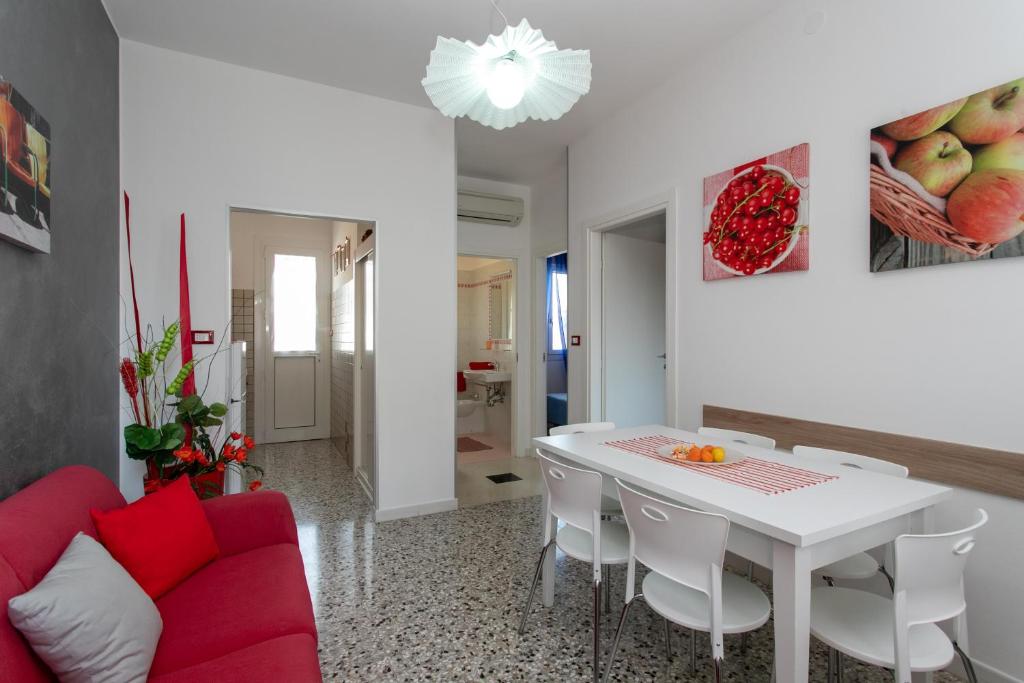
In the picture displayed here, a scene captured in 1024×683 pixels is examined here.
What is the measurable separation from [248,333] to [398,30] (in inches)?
157

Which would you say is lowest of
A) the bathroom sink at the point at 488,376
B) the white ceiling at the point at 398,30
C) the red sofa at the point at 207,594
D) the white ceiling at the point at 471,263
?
the red sofa at the point at 207,594

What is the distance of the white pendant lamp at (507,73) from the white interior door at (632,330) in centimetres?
227

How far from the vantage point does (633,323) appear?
13.7 feet

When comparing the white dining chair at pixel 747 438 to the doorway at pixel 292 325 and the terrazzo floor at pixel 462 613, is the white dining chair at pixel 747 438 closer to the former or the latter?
the terrazzo floor at pixel 462 613

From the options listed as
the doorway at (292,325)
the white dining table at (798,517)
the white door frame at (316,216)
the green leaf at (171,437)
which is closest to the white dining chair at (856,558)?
the white dining table at (798,517)

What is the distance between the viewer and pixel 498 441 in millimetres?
5934

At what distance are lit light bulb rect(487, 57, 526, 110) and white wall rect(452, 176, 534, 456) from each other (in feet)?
10.7

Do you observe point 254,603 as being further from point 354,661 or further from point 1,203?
point 1,203

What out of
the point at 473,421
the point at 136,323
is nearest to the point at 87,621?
the point at 136,323

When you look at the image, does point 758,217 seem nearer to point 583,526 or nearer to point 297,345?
point 583,526

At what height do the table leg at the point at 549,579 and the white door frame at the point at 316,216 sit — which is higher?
the white door frame at the point at 316,216

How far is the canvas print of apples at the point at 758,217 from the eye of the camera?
2.44m

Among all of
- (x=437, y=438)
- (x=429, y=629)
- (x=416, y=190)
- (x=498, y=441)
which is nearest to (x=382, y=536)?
(x=437, y=438)

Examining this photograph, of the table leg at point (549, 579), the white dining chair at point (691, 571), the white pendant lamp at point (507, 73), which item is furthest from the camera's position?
the table leg at point (549, 579)
